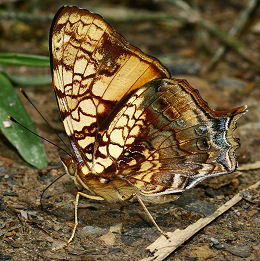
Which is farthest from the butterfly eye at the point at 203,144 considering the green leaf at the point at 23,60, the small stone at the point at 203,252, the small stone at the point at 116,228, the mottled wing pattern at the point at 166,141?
the green leaf at the point at 23,60

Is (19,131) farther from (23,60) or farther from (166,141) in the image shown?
(166,141)

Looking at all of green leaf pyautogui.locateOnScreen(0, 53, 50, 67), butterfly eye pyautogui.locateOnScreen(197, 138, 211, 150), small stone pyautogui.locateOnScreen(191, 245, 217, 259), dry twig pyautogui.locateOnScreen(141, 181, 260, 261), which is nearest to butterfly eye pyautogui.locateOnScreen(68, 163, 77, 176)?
dry twig pyautogui.locateOnScreen(141, 181, 260, 261)

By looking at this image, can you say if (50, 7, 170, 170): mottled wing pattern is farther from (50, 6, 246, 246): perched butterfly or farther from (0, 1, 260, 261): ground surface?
(0, 1, 260, 261): ground surface

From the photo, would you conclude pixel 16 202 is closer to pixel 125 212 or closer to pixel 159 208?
pixel 125 212

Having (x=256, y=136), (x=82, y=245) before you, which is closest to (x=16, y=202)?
(x=82, y=245)

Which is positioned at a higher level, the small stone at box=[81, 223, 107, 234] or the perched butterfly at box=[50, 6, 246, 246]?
the perched butterfly at box=[50, 6, 246, 246]

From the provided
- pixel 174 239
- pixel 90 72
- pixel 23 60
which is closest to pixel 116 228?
pixel 174 239
